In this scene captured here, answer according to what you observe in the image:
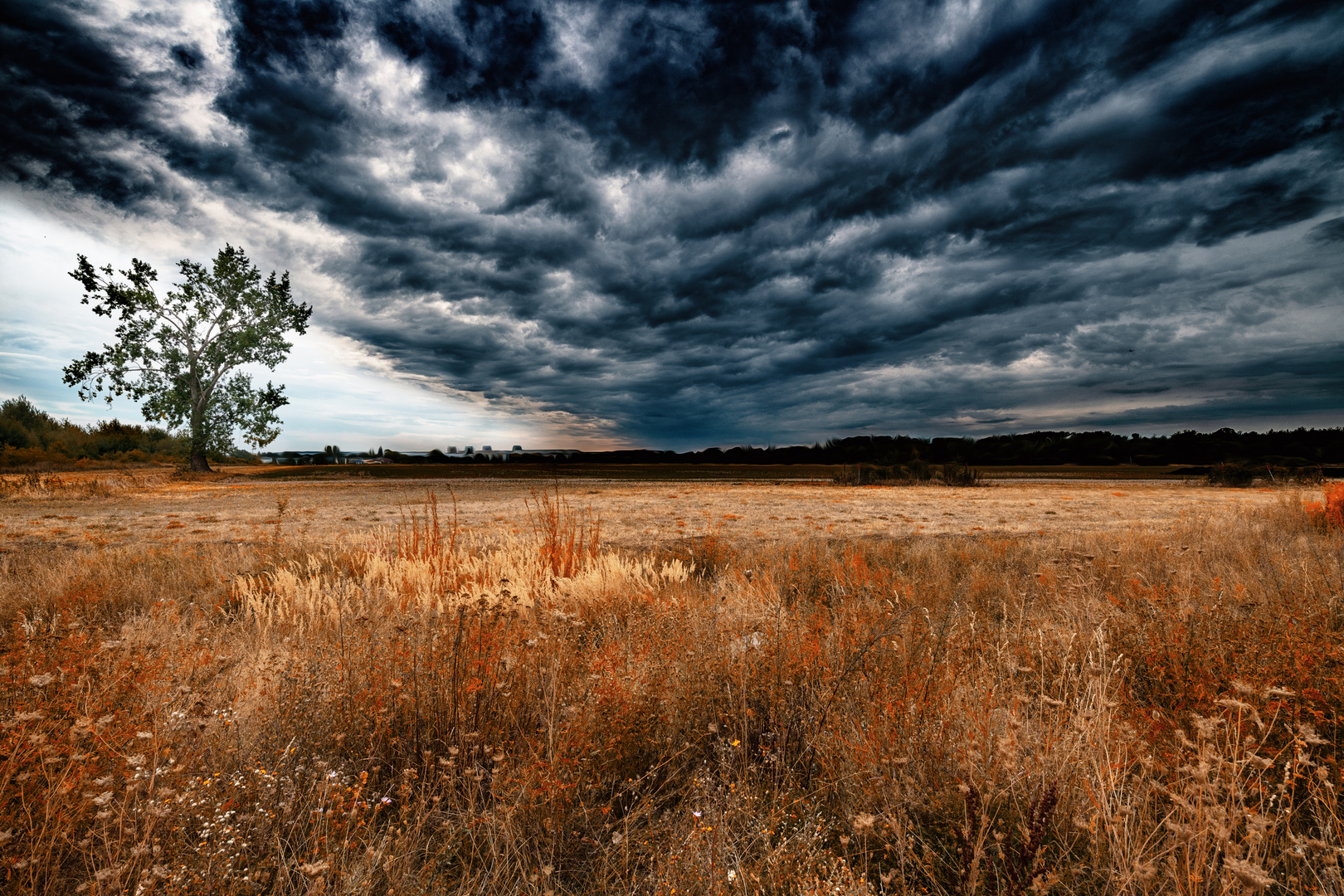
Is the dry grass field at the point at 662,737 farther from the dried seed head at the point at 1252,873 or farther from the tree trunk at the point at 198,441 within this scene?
the tree trunk at the point at 198,441

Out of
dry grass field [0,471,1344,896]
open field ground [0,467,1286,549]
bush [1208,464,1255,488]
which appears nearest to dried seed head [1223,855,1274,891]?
dry grass field [0,471,1344,896]

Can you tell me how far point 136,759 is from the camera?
2.24m

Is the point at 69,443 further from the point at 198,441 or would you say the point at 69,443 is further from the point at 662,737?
the point at 662,737

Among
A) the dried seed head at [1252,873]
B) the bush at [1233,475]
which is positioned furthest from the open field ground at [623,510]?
the dried seed head at [1252,873]

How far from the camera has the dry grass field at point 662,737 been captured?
90.1 inches

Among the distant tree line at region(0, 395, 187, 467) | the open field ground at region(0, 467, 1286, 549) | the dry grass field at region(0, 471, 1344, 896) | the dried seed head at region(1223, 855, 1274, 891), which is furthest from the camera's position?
the distant tree line at region(0, 395, 187, 467)

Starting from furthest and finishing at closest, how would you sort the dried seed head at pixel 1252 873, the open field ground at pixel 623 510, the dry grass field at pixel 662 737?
the open field ground at pixel 623 510 < the dry grass field at pixel 662 737 < the dried seed head at pixel 1252 873

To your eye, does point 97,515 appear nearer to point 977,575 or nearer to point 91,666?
point 91,666

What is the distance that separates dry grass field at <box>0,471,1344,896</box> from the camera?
7.51 feet

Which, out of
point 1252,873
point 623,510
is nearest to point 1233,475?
point 623,510

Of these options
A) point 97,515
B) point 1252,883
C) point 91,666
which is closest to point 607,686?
point 1252,883

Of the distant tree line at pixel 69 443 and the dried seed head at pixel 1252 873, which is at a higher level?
the distant tree line at pixel 69 443

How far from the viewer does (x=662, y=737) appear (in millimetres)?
3572

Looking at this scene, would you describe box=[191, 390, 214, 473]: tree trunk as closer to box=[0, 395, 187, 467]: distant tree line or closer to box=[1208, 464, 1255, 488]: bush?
box=[0, 395, 187, 467]: distant tree line
